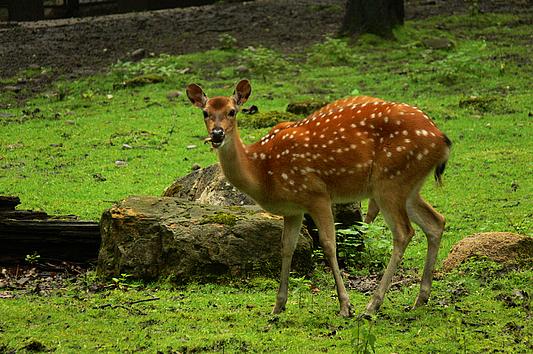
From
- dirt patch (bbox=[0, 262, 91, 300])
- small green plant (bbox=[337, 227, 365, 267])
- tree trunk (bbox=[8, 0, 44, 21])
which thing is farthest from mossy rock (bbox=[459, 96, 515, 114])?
tree trunk (bbox=[8, 0, 44, 21])

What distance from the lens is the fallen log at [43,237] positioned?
33.9 feet

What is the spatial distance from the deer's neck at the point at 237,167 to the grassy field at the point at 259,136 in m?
1.04

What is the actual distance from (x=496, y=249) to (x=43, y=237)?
4.45 meters

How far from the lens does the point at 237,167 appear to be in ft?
27.9

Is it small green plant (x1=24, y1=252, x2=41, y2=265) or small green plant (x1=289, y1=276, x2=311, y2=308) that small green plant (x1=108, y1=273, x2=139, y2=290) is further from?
small green plant (x1=289, y1=276, x2=311, y2=308)

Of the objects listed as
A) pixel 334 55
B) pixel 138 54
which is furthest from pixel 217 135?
pixel 138 54

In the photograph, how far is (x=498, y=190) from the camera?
13.5m

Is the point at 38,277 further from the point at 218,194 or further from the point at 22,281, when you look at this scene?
the point at 218,194

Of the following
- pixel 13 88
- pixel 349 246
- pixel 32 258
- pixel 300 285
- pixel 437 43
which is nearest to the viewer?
pixel 300 285

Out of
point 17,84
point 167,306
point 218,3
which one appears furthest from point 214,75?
point 167,306

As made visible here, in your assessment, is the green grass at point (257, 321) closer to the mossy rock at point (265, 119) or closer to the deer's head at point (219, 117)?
the deer's head at point (219, 117)

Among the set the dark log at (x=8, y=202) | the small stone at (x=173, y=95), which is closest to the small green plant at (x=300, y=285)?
the dark log at (x=8, y=202)

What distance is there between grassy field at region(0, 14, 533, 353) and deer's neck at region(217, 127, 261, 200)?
1040mm

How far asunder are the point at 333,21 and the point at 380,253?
15.7 m
